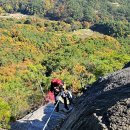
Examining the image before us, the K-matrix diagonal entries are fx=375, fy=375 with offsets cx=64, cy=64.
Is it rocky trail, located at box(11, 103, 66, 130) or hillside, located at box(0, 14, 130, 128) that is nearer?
rocky trail, located at box(11, 103, 66, 130)

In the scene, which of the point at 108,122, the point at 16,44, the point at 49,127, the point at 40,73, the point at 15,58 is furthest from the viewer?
the point at 16,44

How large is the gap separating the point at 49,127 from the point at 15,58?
80.8 metres

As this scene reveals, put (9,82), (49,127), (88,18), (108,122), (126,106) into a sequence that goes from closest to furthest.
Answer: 1. (108,122)
2. (126,106)
3. (49,127)
4. (9,82)
5. (88,18)

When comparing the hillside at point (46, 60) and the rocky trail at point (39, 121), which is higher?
the rocky trail at point (39, 121)

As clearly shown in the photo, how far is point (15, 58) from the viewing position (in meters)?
97.0

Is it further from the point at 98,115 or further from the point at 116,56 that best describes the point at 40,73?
the point at 98,115

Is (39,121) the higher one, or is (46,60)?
(39,121)

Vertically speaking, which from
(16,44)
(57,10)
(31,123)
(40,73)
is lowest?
(57,10)

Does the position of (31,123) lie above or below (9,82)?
above

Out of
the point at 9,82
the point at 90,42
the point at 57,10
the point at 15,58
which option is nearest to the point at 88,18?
the point at 57,10

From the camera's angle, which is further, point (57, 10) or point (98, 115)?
point (57, 10)

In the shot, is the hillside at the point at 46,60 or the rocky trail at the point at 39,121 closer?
the rocky trail at the point at 39,121

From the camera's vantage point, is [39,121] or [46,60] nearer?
[39,121]

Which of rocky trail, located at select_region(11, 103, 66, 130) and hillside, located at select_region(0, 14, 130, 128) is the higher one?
rocky trail, located at select_region(11, 103, 66, 130)
